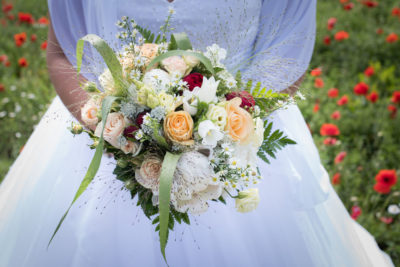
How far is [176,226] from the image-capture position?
1.39 meters

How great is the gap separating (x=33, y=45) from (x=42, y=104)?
1.50 meters

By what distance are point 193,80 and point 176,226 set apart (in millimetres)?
627

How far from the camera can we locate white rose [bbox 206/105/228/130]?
986 mm

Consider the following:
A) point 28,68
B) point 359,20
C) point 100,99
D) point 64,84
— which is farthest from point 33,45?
point 359,20

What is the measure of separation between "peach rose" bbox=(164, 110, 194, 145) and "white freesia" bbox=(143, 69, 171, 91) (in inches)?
3.8

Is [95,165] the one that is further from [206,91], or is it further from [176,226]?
[176,226]

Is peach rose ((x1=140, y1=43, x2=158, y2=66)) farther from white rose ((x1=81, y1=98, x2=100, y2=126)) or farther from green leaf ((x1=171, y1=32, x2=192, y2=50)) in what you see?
white rose ((x1=81, y1=98, x2=100, y2=126))

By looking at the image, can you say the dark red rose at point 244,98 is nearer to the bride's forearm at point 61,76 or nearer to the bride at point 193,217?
the bride at point 193,217

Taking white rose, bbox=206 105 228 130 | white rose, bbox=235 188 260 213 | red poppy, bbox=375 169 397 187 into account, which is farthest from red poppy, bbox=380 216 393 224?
white rose, bbox=206 105 228 130

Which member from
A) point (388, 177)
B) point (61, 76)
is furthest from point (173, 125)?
point (388, 177)

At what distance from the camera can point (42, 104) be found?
331 cm

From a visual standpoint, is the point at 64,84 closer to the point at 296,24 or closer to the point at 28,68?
the point at 296,24

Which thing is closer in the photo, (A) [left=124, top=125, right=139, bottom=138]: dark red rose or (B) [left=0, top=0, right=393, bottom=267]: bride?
Answer: (A) [left=124, top=125, right=139, bottom=138]: dark red rose

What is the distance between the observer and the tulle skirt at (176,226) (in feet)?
4.55
